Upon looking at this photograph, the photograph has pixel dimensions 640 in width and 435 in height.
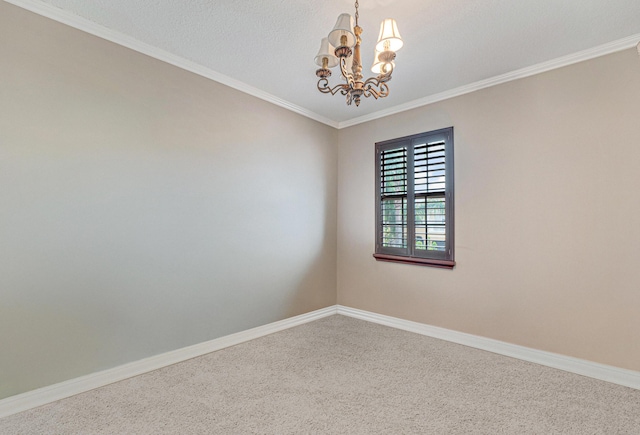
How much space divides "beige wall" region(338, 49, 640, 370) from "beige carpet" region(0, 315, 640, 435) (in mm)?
383

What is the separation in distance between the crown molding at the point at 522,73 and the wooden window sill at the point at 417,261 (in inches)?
68.7

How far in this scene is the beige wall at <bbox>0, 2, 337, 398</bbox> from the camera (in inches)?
80.8

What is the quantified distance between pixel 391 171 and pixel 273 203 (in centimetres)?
148

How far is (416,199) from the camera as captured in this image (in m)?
3.58

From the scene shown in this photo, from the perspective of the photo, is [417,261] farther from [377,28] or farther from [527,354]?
[377,28]

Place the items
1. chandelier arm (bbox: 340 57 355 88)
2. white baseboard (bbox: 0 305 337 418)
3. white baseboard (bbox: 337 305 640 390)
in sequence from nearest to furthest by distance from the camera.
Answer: chandelier arm (bbox: 340 57 355 88) < white baseboard (bbox: 0 305 337 418) < white baseboard (bbox: 337 305 640 390)

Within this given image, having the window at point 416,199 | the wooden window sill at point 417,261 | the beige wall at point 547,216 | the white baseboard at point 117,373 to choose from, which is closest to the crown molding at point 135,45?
the window at point 416,199

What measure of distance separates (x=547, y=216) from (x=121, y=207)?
356 centimetres

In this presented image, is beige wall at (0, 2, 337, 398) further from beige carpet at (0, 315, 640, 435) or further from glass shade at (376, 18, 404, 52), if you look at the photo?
glass shade at (376, 18, 404, 52)

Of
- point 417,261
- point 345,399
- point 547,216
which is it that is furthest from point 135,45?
point 547,216

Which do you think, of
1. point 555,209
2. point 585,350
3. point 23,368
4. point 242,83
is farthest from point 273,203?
point 585,350

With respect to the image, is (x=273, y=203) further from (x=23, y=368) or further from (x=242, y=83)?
(x=23, y=368)

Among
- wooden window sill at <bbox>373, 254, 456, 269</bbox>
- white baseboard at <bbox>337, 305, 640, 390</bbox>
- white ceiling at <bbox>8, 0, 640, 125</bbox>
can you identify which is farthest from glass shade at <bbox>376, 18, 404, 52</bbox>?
white baseboard at <bbox>337, 305, 640, 390</bbox>

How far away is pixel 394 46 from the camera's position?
1757 millimetres
